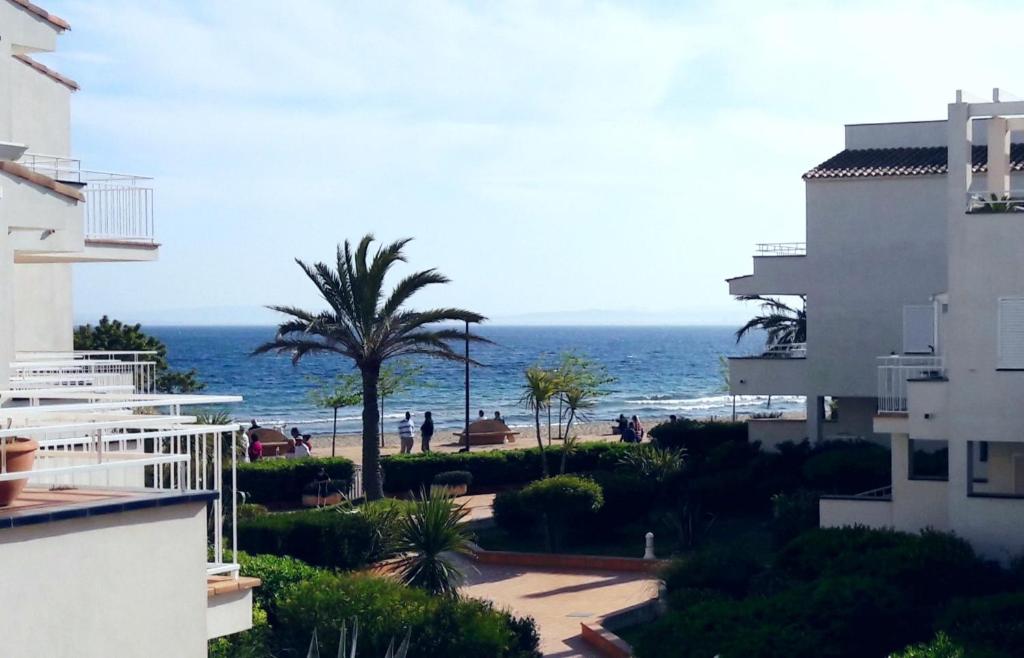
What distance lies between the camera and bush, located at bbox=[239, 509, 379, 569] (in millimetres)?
21734

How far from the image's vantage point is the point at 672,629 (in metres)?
15.1

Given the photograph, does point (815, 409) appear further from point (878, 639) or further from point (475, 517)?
point (878, 639)

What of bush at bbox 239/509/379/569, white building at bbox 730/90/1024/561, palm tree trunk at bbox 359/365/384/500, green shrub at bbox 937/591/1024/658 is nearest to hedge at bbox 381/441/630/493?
palm tree trunk at bbox 359/365/384/500

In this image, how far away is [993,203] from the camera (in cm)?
2005

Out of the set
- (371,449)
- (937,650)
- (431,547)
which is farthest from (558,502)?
(937,650)

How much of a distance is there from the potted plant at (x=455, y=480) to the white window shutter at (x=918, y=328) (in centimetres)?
1121

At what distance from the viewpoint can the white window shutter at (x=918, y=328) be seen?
26.8m

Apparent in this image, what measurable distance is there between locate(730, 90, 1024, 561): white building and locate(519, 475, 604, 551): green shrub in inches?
217

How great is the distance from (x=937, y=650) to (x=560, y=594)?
32.8 ft

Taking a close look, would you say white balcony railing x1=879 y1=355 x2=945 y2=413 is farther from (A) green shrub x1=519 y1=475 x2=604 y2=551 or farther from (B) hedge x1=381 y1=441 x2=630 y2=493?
(B) hedge x1=381 y1=441 x2=630 y2=493

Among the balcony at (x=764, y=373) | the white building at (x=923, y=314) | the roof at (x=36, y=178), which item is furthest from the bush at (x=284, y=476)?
the roof at (x=36, y=178)

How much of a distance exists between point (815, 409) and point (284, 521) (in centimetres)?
1386

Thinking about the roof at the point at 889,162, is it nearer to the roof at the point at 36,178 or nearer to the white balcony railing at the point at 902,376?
the white balcony railing at the point at 902,376

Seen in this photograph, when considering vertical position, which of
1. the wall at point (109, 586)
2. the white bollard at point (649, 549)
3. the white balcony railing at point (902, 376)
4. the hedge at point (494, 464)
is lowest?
the white bollard at point (649, 549)
